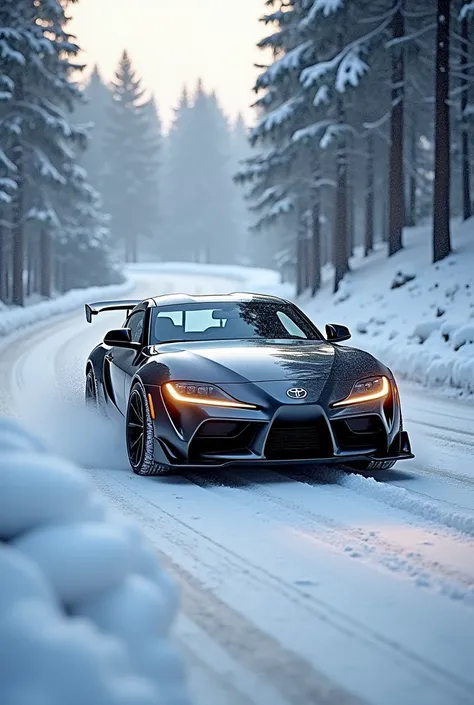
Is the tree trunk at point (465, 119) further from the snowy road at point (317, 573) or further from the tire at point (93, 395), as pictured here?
the snowy road at point (317, 573)

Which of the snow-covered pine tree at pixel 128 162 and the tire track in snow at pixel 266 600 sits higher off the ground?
the snow-covered pine tree at pixel 128 162

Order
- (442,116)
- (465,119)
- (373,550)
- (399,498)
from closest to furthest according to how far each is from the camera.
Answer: (373,550) < (399,498) < (442,116) < (465,119)

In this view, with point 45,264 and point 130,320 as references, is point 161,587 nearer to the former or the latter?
point 130,320

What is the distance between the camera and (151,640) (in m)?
2.99

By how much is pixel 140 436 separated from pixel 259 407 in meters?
1.06

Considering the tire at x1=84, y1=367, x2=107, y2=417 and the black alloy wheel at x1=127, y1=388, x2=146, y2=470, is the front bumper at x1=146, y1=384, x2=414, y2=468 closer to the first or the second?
the black alloy wheel at x1=127, y1=388, x2=146, y2=470

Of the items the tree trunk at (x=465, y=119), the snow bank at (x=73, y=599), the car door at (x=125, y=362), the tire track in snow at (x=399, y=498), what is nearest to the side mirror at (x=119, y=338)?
the car door at (x=125, y=362)

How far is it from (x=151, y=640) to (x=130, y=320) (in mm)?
6343

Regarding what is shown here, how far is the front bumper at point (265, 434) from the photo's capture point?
20.8 feet

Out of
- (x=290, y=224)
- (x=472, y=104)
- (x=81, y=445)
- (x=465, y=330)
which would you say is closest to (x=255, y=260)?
(x=290, y=224)

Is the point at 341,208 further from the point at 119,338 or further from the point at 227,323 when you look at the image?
the point at 119,338

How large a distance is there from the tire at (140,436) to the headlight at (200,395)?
0.29m

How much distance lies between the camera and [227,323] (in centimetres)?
812

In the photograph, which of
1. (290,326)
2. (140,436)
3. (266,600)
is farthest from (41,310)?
(266,600)
